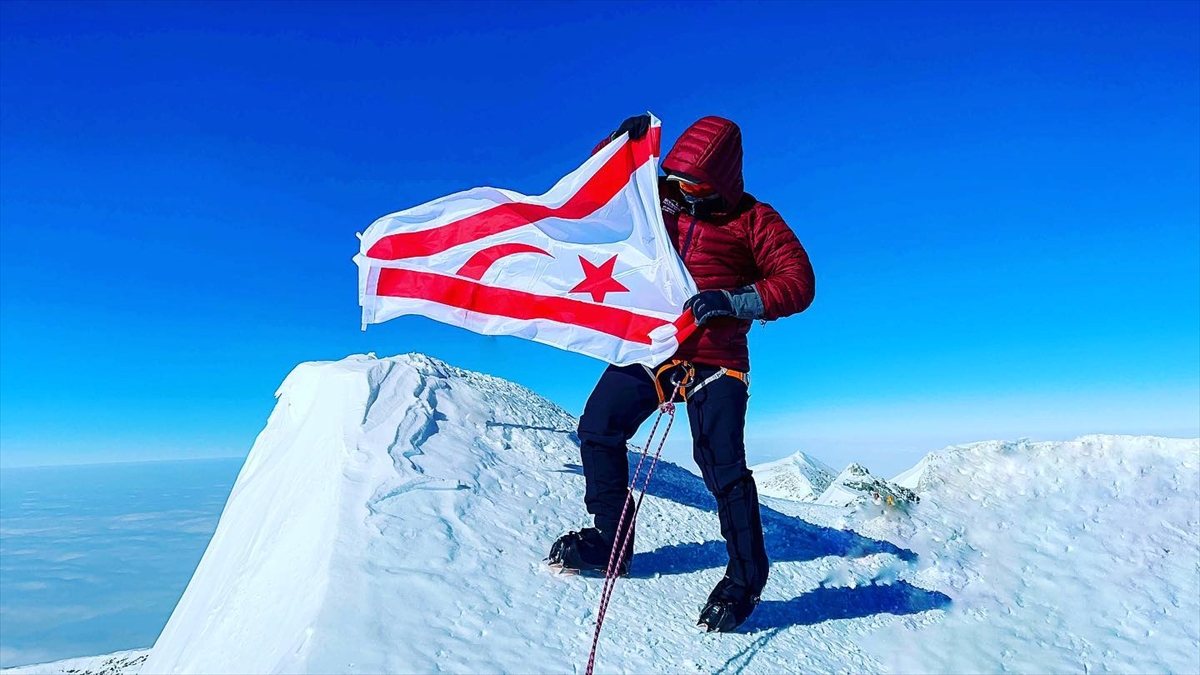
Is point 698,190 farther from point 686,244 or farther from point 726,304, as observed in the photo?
point 726,304

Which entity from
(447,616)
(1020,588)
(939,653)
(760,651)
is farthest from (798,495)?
(447,616)

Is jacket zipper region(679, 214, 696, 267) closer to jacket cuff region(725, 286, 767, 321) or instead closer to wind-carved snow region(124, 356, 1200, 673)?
jacket cuff region(725, 286, 767, 321)

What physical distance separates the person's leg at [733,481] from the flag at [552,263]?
499 mm

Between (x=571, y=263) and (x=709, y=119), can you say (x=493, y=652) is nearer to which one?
(x=571, y=263)

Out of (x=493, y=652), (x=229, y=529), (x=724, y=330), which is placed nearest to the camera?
(x=493, y=652)

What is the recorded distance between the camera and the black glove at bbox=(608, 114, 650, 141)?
5.12 meters

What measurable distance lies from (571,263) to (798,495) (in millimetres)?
10226

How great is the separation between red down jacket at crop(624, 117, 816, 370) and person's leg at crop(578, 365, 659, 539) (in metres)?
0.37

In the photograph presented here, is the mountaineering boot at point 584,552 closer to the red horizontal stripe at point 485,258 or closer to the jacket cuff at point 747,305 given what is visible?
the jacket cuff at point 747,305

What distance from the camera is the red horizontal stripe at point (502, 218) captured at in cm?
522

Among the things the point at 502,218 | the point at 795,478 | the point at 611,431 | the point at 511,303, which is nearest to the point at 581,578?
the point at 611,431

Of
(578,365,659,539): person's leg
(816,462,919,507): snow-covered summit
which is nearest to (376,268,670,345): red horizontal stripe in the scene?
(578,365,659,539): person's leg

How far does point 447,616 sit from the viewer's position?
13.5 ft

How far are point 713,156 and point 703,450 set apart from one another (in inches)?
68.8
